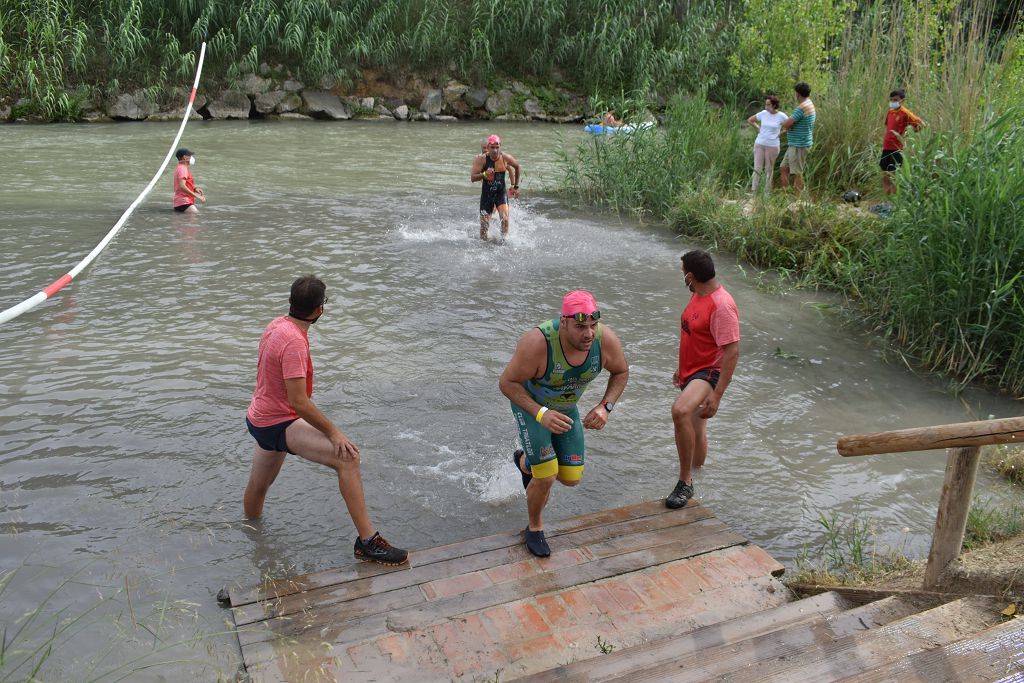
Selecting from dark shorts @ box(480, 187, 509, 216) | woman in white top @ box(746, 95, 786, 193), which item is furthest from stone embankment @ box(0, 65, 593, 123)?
dark shorts @ box(480, 187, 509, 216)

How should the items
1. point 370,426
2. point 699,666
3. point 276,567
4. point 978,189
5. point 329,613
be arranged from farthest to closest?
point 978,189 → point 370,426 → point 276,567 → point 329,613 → point 699,666

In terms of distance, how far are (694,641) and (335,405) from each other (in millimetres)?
4224

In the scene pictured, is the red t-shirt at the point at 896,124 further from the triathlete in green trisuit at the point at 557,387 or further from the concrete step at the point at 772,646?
the concrete step at the point at 772,646

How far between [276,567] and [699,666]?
281 cm

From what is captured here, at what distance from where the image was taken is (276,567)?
5211 mm

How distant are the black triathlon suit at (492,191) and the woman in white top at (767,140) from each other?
3912mm

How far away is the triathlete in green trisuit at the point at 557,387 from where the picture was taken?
4734 millimetres

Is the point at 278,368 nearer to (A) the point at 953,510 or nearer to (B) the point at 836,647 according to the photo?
(B) the point at 836,647

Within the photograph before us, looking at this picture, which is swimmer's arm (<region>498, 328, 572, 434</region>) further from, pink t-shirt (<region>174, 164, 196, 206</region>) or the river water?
pink t-shirt (<region>174, 164, 196, 206</region>)

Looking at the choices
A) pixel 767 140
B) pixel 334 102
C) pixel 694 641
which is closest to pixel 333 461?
pixel 694 641

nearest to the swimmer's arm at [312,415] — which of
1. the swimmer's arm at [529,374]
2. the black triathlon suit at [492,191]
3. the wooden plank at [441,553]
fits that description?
the wooden plank at [441,553]

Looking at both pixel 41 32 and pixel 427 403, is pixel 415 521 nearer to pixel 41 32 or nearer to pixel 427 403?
pixel 427 403

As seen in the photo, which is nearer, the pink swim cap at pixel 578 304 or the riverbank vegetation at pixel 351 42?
the pink swim cap at pixel 578 304

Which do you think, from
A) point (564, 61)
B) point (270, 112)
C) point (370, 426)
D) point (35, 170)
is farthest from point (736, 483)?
point (564, 61)
